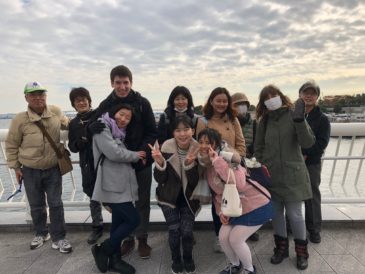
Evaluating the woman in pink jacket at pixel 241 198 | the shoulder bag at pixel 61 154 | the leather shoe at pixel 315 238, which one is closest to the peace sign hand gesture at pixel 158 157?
the woman in pink jacket at pixel 241 198

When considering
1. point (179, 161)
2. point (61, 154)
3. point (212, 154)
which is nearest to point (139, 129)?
point (179, 161)

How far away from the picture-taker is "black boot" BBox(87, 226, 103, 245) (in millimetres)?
3541

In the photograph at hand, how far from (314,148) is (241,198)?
1.16 meters

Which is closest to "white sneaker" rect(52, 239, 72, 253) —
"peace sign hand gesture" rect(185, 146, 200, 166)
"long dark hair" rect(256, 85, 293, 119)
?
"peace sign hand gesture" rect(185, 146, 200, 166)

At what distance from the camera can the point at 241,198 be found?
8.72 ft

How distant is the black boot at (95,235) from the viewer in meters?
3.54

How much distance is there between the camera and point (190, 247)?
2.88m

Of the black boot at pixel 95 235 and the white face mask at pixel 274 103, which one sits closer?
the white face mask at pixel 274 103

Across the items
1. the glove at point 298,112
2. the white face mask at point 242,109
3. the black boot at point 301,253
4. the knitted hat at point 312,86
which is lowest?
the black boot at point 301,253

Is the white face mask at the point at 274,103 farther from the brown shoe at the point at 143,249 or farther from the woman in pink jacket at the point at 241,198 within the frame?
the brown shoe at the point at 143,249

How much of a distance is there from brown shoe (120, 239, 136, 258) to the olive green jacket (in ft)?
5.62

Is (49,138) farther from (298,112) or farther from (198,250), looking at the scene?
(298,112)

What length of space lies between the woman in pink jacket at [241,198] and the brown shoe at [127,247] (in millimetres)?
1203

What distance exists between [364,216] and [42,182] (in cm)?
412
